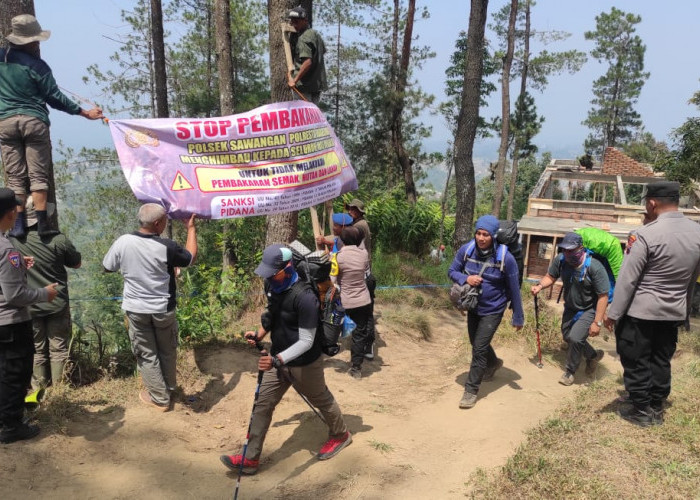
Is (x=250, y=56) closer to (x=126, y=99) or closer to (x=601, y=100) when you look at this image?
(x=126, y=99)

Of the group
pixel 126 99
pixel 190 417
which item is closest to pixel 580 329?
pixel 190 417

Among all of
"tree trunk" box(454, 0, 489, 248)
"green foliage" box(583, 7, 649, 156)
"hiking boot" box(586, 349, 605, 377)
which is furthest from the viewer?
"green foliage" box(583, 7, 649, 156)

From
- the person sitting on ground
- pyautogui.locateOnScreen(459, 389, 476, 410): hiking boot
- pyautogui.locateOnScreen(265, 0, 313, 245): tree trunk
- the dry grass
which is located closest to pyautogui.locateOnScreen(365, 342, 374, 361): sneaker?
pyautogui.locateOnScreen(459, 389, 476, 410): hiking boot

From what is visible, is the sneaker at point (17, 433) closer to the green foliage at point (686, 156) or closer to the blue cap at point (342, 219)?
the blue cap at point (342, 219)

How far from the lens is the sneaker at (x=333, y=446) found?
415 cm

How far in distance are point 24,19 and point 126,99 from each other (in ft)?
72.3

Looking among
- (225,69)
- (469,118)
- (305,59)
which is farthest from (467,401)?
(225,69)

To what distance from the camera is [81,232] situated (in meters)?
22.8

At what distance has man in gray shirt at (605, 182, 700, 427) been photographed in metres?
3.95

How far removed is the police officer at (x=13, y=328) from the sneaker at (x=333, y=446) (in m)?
2.27

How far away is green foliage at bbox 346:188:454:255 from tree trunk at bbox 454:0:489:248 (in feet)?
5.21

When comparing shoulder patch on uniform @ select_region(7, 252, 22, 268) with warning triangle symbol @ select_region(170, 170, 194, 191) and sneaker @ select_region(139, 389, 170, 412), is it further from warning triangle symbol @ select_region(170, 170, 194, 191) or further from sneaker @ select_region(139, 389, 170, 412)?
sneaker @ select_region(139, 389, 170, 412)

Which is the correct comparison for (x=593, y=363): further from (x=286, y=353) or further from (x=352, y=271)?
(x=286, y=353)

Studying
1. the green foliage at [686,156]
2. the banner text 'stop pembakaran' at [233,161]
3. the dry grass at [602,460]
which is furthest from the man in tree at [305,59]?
the green foliage at [686,156]
